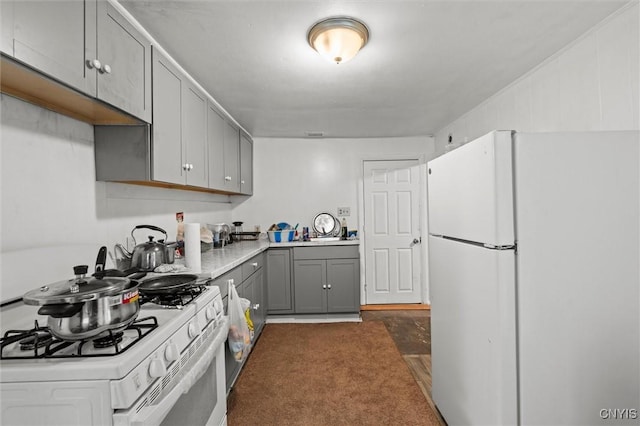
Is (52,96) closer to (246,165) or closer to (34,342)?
(34,342)

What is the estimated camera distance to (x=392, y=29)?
1.72 meters

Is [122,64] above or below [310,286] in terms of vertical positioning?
above

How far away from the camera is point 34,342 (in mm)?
878

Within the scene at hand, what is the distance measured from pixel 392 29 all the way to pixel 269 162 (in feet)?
9.24

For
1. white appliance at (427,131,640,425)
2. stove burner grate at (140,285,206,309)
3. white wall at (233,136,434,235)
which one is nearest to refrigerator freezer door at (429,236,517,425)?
white appliance at (427,131,640,425)

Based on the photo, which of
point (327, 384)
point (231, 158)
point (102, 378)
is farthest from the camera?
point (231, 158)

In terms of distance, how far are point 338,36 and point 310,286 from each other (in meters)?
2.68

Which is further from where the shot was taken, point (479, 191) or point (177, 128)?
point (177, 128)

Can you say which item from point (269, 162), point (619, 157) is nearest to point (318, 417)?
point (619, 157)

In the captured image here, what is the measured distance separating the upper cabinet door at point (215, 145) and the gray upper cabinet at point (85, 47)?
93 cm

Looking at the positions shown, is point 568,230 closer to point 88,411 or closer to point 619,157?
point 619,157

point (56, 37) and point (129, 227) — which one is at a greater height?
point (56, 37)

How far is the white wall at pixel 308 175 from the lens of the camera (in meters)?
4.29

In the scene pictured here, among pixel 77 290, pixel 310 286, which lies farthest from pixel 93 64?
pixel 310 286
